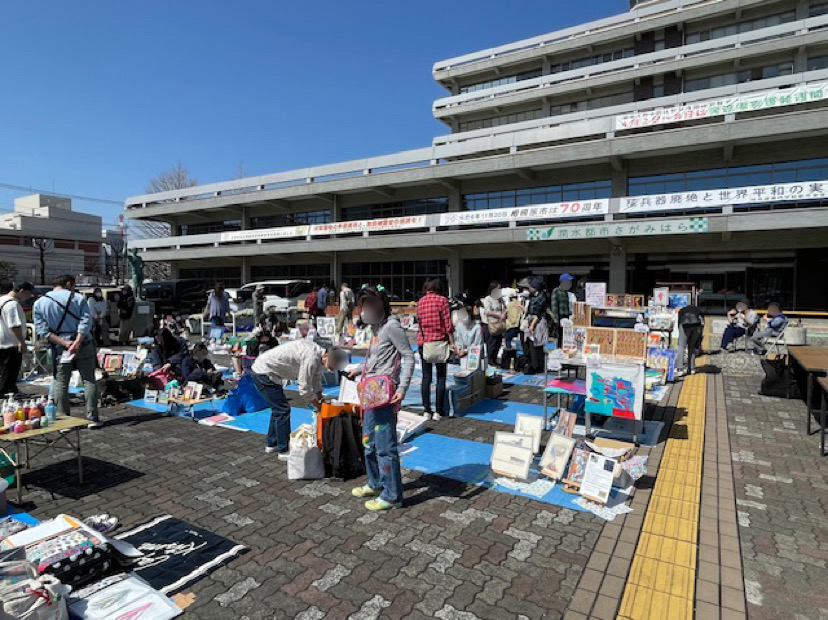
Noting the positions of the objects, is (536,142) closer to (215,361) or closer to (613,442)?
(215,361)

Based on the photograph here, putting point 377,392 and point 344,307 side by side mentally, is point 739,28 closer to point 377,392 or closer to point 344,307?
point 344,307

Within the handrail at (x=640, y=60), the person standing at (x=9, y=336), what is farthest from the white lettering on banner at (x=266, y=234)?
the person standing at (x=9, y=336)

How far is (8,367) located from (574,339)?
8782mm

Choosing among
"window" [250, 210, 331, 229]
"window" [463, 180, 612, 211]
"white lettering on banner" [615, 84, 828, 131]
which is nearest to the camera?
"white lettering on banner" [615, 84, 828, 131]

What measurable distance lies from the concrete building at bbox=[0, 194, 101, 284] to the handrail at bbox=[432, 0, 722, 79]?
179 ft

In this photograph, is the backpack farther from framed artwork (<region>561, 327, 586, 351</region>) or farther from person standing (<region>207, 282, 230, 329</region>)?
person standing (<region>207, 282, 230, 329</region>)

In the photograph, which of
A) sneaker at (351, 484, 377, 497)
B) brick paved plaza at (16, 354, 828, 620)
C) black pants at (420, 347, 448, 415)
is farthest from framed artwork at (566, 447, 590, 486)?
black pants at (420, 347, 448, 415)

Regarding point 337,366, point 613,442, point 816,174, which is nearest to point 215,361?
point 337,366

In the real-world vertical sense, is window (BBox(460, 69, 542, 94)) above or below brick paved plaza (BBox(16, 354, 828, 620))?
above

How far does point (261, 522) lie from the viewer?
12.9 ft

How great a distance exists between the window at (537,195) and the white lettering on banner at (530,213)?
65.4 inches

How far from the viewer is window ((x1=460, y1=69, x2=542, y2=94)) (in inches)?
1268

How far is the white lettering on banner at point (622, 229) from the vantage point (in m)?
18.1

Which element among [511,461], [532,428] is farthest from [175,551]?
[532,428]
